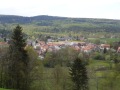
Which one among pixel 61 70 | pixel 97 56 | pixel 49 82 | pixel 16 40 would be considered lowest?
pixel 97 56

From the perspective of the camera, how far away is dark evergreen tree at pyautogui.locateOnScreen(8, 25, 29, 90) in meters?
38.6

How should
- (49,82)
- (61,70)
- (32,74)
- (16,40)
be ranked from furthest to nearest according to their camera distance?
(49,82) → (61,70) → (32,74) → (16,40)

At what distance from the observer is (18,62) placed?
39125 mm

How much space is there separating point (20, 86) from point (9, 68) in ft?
9.66

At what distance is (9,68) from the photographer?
4088 centimetres

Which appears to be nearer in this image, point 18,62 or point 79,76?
point 18,62

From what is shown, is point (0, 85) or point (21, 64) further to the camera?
point (0, 85)

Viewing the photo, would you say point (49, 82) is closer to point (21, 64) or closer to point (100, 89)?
point (100, 89)

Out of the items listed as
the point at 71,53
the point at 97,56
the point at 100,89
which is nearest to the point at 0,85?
the point at 100,89

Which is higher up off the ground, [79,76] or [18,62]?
[18,62]

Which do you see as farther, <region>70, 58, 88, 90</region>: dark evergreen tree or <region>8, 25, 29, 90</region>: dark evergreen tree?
<region>70, 58, 88, 90</region>: dark evergreen tree

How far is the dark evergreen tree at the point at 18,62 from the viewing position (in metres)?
38.6

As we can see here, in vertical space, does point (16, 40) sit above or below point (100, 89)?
above

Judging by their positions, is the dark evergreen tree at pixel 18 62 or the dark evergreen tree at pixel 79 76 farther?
the dark evergreen tree at pixel 79 76
